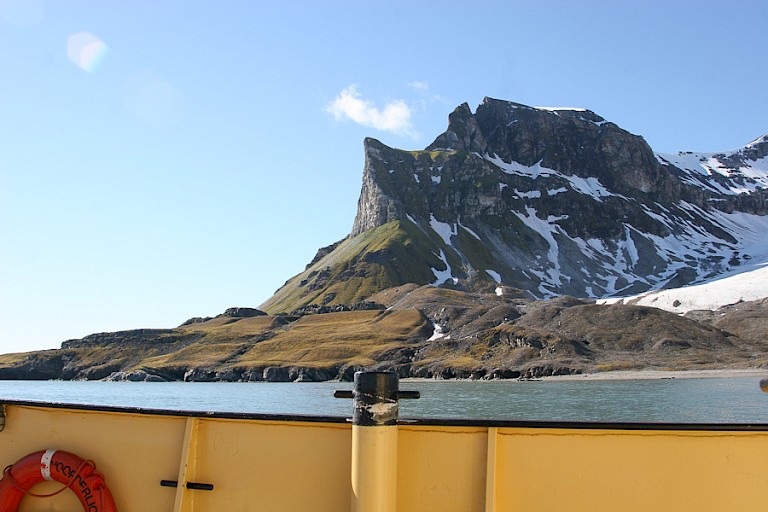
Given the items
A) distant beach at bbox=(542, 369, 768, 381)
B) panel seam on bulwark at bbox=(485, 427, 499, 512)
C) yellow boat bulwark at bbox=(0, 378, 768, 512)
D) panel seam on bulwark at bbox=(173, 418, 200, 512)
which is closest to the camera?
yellow boat bulwark at bbox=(0, 378, 768, 512)

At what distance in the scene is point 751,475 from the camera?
5.19 meters

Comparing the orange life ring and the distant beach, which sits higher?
the orange life ring

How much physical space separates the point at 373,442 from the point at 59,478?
3232 mm

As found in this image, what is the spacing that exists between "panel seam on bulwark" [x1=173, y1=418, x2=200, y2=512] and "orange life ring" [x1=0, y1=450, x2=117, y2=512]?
70cm

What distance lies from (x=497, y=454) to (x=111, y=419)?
12.6 feet

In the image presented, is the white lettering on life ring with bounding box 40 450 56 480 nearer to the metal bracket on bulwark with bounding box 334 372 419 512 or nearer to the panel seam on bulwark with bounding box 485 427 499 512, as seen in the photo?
the metal bracket on bulwark with bounding box 334 372 419 512

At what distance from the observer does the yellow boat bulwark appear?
5.27 meters

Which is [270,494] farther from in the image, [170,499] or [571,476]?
[571,476]

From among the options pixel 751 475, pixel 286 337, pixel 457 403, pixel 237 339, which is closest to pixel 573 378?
pixel 457 403

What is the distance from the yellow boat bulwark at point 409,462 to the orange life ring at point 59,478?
0.15 meters

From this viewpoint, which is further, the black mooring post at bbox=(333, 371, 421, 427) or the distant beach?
the distant beach

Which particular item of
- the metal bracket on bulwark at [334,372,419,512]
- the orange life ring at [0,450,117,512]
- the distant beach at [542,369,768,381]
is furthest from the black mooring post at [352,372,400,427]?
the distant beach at [542,369,768,381]

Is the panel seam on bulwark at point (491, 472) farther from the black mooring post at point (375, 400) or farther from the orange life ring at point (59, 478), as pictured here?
the orange life ring at point (59, 478)

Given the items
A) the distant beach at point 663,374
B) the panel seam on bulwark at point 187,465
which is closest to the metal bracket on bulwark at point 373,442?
the panel seam on bulwark at point 187,465
